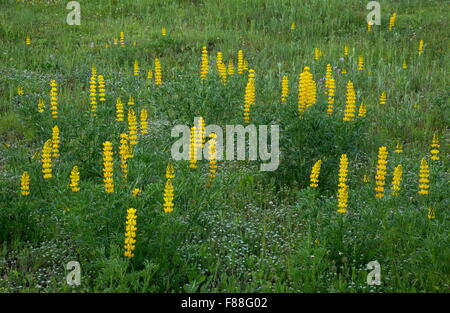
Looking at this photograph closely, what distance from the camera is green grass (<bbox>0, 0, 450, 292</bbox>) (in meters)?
4.22

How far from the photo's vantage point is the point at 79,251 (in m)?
4.39

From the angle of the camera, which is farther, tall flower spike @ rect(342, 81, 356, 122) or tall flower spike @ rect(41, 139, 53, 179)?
tall flower spike @ rect(342, 81, 356, 122)

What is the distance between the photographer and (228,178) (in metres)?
5.31

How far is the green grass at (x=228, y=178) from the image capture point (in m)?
4.22

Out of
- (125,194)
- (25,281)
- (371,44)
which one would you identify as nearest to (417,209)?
(125,194)

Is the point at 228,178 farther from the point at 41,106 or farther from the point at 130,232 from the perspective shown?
the point at 41,106

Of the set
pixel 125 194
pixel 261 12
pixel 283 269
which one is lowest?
pixel 283 269

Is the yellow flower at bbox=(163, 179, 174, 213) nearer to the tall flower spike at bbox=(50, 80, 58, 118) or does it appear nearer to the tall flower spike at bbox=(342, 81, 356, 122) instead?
the tall flower spike at bbox=(342, 81, 356, 122)

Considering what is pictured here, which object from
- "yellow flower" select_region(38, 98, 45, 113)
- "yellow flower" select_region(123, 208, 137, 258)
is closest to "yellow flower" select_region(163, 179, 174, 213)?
"yellow flower" select_region(123, 208, 137, 258)

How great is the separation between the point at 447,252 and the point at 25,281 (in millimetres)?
2886

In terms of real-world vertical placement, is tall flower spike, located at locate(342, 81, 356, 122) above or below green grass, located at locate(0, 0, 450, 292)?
above

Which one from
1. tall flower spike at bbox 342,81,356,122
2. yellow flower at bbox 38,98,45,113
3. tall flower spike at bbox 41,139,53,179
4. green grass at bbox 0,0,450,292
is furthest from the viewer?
yellow flower at bbox 38,98,45,113
